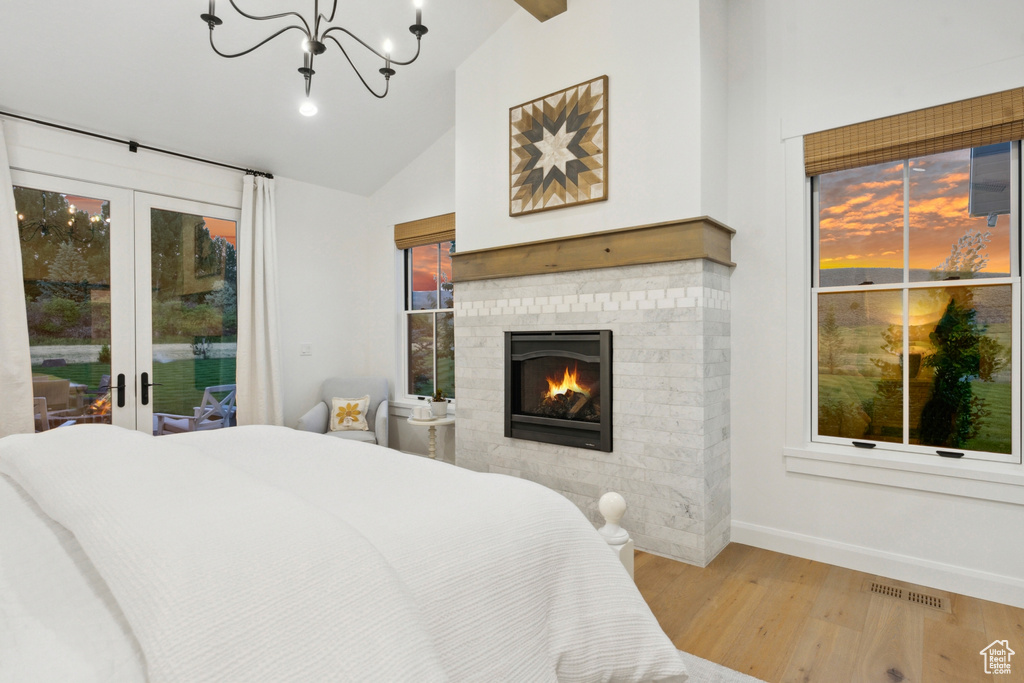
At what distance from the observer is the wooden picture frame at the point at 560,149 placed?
291 cm

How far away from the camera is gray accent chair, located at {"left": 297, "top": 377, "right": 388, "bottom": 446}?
4.23m

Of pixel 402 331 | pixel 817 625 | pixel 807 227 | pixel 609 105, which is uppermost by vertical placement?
pixel 609 105

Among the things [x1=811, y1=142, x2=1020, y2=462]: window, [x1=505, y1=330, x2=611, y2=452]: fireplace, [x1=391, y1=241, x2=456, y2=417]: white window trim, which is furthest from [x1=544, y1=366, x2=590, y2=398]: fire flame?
[x1=391, y1=241, x2=456, y2=417]: white window trim

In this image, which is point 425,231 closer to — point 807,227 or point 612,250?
point 612,250

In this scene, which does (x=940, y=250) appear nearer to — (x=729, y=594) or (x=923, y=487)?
(x=923, y=487)

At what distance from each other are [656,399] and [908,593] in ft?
4.46

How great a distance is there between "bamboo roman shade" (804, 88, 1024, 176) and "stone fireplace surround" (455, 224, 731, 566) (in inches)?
29.8

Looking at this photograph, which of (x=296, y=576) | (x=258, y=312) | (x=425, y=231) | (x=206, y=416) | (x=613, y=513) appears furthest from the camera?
(x=425, y=231)

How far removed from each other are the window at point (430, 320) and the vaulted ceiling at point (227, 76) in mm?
1034

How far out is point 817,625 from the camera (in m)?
2.06

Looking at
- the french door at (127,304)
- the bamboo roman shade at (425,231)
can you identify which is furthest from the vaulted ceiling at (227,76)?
the bamboo roman shade at (425,231)

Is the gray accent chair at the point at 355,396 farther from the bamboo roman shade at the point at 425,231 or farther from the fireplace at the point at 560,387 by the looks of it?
the fireplace at the point at 560,387

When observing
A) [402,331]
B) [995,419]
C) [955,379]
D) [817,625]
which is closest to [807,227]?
[955,379]

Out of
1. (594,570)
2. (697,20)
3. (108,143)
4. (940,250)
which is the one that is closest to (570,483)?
(594,570)
